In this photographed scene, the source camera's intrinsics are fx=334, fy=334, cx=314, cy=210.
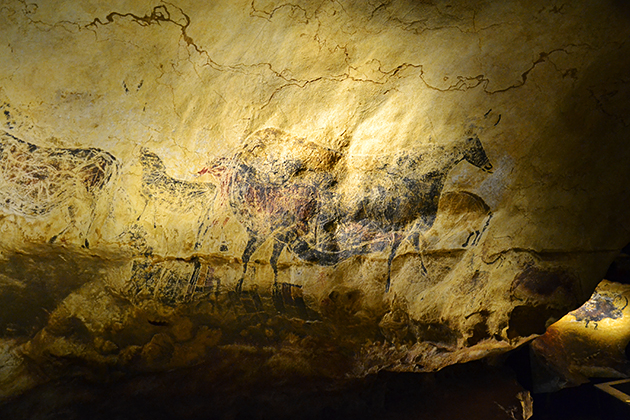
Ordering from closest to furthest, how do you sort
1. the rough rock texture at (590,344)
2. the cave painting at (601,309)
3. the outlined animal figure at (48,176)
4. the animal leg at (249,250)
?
the outlined animal figure at (48,176), the animal leg at (249,250), the rough rock texture at (590,344), the cave painting at (601,309)

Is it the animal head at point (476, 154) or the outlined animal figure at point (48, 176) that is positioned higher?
the animal head at point (476, 154)

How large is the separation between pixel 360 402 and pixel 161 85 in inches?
108

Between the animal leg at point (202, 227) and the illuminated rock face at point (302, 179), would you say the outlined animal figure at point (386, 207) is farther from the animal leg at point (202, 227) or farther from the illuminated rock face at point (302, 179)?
Answer: the animal leg at point (202, 227)

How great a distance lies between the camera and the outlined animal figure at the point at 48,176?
211cm

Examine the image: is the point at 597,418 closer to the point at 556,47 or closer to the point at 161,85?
the point at 556,47

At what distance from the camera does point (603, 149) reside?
2273mm

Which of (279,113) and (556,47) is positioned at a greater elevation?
(556,47)

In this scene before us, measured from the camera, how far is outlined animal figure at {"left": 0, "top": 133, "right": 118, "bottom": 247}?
2113 mm

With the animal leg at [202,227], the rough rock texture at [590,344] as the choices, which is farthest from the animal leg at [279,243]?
the rough rock texture at [590,344]

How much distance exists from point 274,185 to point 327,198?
1.30ft

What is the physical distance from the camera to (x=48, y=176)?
2.16 m

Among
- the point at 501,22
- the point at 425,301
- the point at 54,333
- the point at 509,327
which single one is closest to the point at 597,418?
the point at 509,327

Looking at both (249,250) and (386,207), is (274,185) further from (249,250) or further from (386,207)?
(386,207)

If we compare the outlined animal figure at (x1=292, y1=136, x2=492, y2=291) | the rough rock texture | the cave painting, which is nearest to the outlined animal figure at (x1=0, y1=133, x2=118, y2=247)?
the outlined animal figure at (x1=292, y1=136, x2=492, y2=291)
